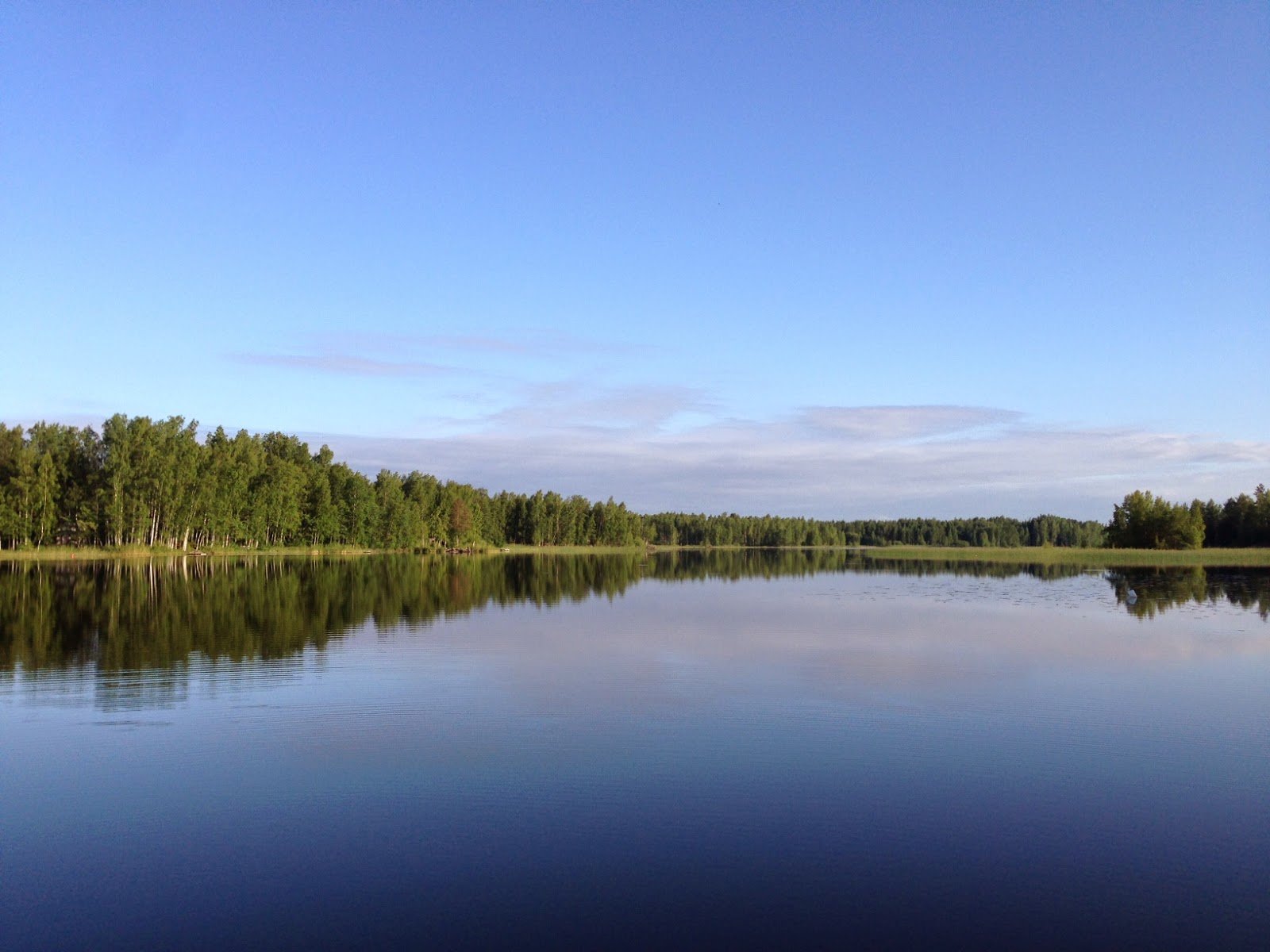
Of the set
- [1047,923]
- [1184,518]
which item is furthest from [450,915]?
[1184,518]

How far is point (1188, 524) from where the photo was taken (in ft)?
337

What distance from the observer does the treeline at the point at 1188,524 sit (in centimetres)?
10350

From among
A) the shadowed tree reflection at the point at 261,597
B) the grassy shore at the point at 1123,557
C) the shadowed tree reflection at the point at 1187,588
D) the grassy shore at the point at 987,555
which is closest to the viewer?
the shadowed tree reflection at the point at 261,597

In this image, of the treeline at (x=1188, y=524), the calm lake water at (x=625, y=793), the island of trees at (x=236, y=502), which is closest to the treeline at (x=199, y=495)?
the island of trees at (x=236, y=502)

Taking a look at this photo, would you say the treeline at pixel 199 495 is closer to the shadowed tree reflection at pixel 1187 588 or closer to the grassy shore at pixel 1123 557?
the grassy shore at pixel 1123 557

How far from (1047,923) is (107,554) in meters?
83.2

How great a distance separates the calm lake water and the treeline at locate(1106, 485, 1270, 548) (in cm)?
9393

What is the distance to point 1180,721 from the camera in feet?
46.6

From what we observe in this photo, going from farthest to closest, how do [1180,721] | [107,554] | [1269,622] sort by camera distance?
[107,554] < [1269,622] < [1180,721]

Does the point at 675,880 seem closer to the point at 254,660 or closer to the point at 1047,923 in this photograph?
the point at 1047,923

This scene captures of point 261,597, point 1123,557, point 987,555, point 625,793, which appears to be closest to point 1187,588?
point 261,597

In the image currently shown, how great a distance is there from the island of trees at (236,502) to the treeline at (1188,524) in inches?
5.5

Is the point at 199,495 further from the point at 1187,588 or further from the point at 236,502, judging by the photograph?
the point at 1187,588

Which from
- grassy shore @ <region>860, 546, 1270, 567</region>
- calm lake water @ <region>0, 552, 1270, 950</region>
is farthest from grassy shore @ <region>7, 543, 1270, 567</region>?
calm lake water @ <region>0, 552, 1270, 950</region>
